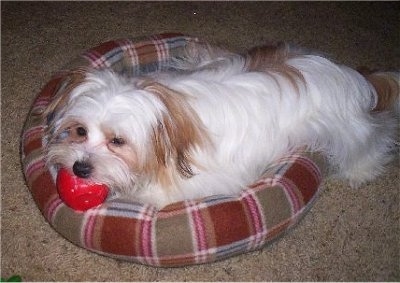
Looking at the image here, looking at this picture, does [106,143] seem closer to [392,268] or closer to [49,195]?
[49,195]

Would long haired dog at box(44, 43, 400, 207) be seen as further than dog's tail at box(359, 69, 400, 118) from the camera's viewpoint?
No

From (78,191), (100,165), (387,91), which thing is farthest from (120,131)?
(387,91)

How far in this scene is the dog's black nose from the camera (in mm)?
1884

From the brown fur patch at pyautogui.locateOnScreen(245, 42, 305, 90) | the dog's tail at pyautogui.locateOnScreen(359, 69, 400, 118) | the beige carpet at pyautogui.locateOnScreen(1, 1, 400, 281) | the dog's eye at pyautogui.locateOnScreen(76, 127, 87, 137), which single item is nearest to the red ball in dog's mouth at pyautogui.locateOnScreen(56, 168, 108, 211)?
the dog's eye at pyautogui.locateOnScreen(76, 127, 87, 137)

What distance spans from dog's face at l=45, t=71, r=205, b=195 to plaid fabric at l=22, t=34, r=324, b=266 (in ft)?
0.54

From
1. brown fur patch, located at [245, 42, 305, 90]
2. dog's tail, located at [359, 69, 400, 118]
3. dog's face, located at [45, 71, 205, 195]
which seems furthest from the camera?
dog's tail, located at [359, 69, 400, 118]

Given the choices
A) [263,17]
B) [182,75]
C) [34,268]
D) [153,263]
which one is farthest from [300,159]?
[263,17]

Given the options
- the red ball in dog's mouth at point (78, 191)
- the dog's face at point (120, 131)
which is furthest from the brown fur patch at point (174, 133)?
the red ball in dog's mouth at point (78, 191)

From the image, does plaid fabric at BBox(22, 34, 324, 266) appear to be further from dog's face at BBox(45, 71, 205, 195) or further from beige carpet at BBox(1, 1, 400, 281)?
beige carpet at BBox(1, 1, 400, 281)

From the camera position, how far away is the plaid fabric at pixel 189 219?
1.94 metres

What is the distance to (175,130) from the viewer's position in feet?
6.31

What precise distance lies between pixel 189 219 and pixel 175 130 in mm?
409

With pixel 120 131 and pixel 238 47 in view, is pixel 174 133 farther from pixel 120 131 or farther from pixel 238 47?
pixel 238 47

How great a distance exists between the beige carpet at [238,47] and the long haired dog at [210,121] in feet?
1.25
